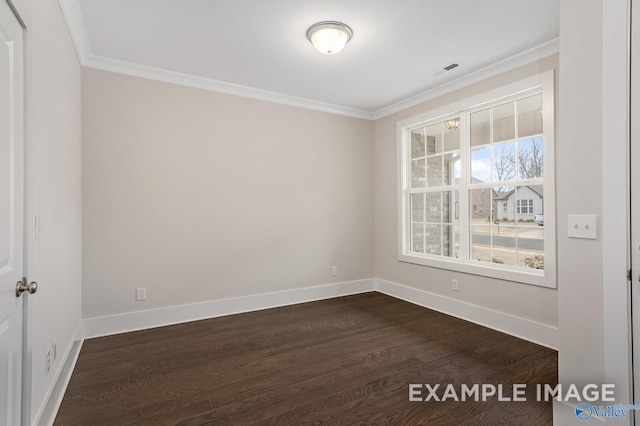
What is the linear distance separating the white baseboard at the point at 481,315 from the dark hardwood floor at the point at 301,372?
0.14 meters

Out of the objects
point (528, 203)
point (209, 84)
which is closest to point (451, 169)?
point (528, 203)

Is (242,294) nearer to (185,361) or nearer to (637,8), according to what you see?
(185,361)

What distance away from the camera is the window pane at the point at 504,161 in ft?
10.9

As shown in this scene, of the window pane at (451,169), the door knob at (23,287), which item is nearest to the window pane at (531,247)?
the window pane at (451,169)

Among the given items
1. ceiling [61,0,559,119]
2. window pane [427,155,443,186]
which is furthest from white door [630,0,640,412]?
window pane [427,155,443,186]

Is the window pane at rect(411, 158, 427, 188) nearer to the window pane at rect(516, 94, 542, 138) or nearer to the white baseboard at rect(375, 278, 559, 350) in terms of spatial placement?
the window pane at rect(516, 94, 542, 138)

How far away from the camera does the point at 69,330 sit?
2.58m

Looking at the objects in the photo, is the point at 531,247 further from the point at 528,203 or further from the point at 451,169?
the point at 451,169

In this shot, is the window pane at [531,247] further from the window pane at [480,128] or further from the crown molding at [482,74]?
the crown molding at [482,74]

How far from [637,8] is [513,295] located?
98.4 inches

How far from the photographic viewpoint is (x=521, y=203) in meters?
3.26

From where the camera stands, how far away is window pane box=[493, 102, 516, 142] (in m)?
3.34

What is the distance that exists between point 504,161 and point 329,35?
2.25 meters

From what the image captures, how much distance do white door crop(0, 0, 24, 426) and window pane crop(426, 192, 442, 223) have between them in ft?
13.1
